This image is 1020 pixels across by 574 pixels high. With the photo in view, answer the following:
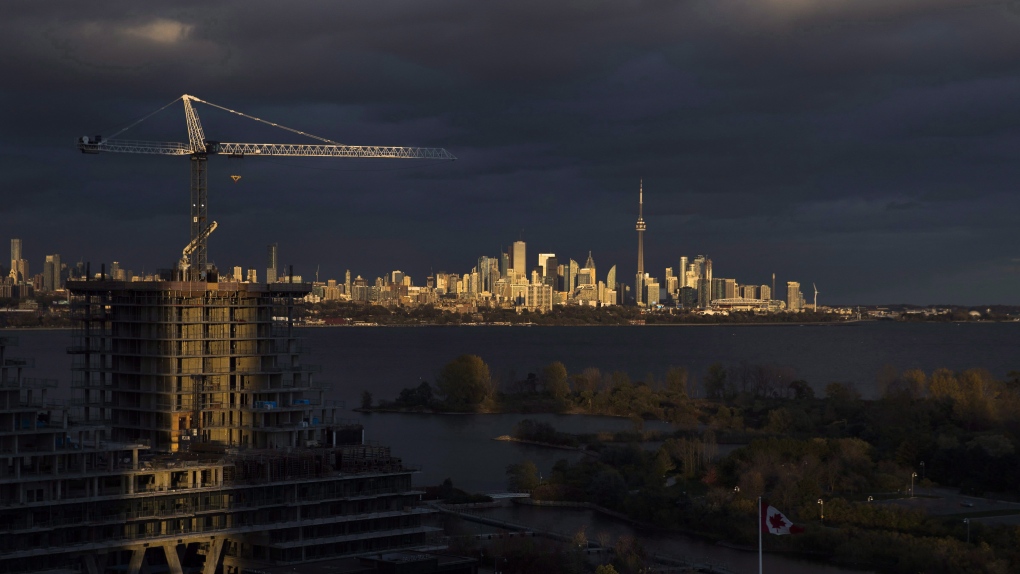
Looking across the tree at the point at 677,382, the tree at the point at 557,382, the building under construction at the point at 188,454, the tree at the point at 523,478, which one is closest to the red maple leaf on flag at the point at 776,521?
the building under construction at the point at 188,454

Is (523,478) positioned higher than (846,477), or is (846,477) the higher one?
(846,477)

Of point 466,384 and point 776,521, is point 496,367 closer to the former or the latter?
point 466,384

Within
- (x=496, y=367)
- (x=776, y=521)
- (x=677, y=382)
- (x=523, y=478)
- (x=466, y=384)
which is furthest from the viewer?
(x=496, y=367)

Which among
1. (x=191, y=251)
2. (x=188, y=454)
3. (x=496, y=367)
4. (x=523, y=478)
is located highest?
(x=191, y=251)

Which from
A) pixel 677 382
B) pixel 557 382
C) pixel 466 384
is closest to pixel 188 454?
pixel 466 384

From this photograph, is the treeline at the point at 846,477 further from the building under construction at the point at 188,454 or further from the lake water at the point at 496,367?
the building under construction at the point at 188,454

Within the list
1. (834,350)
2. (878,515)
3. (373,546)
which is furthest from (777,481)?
(834,350)

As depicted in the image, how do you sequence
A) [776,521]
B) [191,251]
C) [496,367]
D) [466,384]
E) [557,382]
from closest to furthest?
[776,521] → [191,251] → [466,384] → [557,382] → [496,367]
